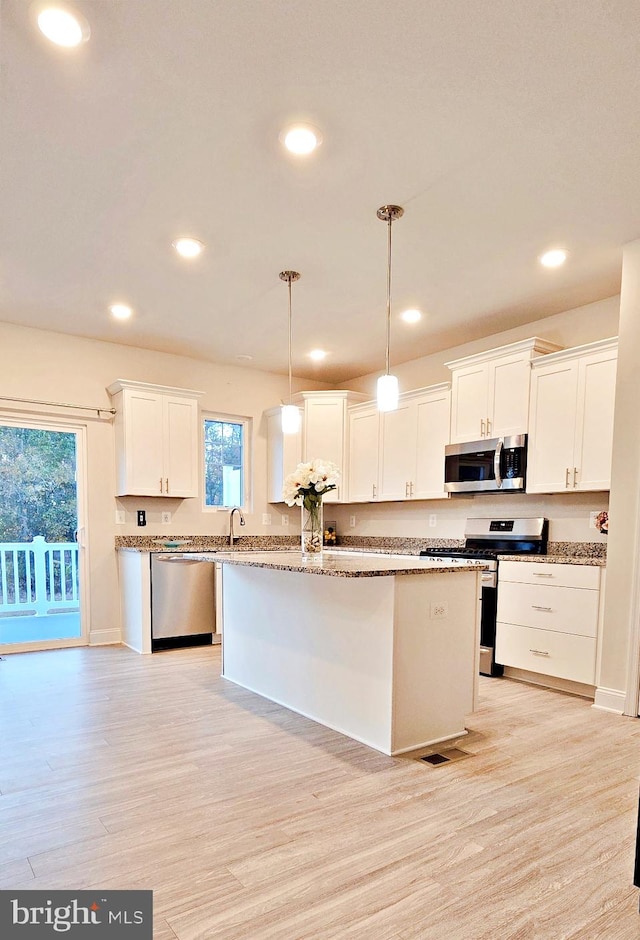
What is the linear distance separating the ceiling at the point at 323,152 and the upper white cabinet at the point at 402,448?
1208mm

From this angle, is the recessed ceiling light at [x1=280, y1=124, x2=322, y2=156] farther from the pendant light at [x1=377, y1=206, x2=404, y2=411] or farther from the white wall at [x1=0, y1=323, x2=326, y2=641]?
the white wall at [x1=0, y1=323, x2=326, y2=641]

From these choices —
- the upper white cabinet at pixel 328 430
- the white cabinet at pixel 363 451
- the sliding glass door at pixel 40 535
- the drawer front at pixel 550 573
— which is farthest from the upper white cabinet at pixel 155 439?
the drawer front at pixel 550 573

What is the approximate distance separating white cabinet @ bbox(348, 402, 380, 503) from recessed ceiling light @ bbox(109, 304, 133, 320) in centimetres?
249

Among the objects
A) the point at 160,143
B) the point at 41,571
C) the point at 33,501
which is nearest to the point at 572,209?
the point at 160,143

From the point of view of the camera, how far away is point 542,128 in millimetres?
2236

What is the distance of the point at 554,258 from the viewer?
3377mm

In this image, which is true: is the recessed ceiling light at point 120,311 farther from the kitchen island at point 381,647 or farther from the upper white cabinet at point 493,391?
the upper white cabinet at point 493,391

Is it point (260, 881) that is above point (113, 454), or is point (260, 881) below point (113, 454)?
below

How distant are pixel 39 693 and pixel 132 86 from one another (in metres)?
3.45

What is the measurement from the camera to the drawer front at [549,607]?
3523 mm

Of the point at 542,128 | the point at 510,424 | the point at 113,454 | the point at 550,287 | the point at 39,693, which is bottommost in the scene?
the point at 39,693

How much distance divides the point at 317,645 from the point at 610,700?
1.82 meters

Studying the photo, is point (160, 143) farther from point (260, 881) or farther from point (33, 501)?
point (33, 501)

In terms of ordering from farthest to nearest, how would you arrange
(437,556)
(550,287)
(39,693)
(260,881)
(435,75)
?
(437,556)
(550,287)
(39,693)
(435,75)
(260,881)
